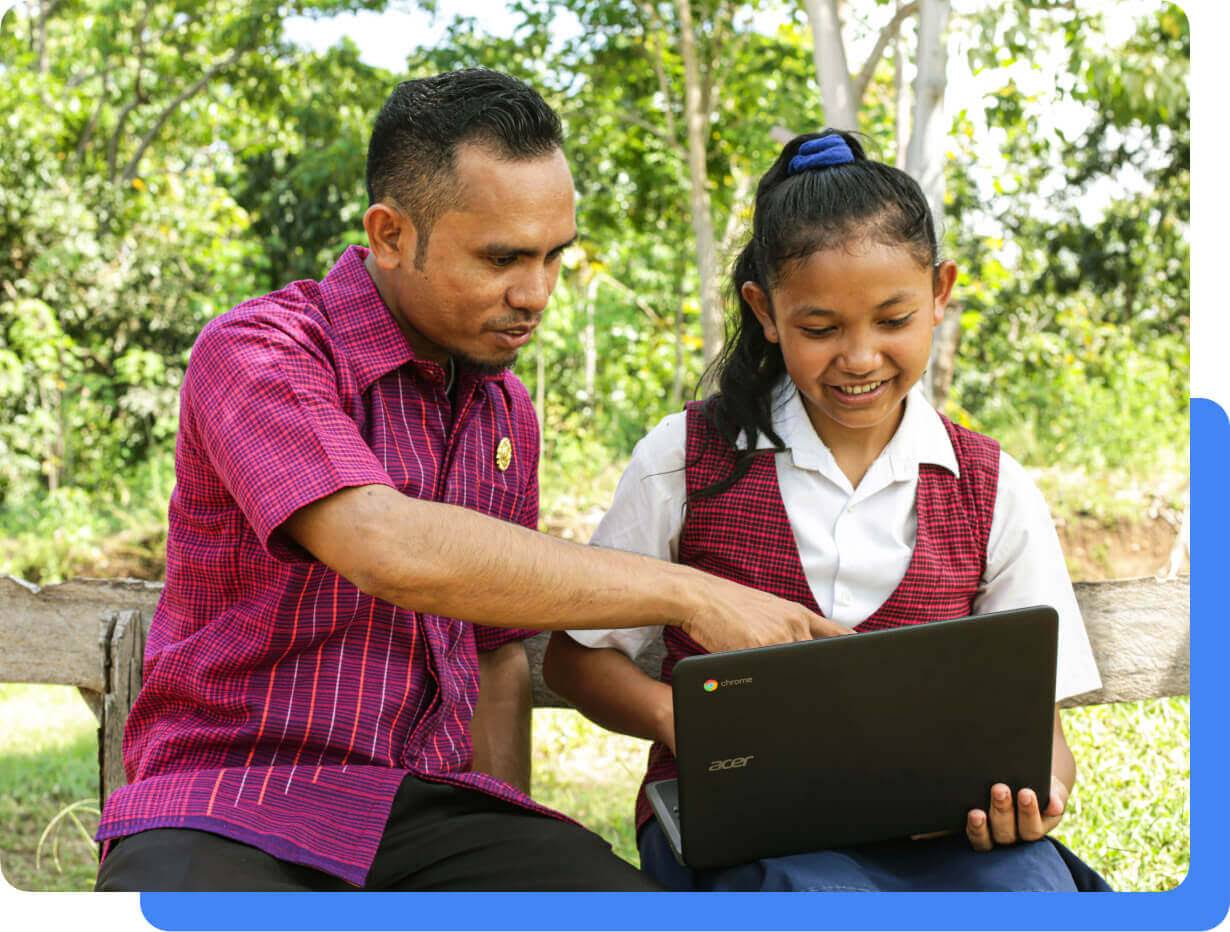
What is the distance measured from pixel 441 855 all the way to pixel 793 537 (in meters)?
0.75

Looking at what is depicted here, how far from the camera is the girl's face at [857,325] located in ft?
6.24

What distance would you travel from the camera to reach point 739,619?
1732mm

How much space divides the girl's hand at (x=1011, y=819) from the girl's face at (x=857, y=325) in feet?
2.04

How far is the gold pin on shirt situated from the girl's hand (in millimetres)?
938

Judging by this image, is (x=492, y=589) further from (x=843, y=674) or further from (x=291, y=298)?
(x=291, y=298)

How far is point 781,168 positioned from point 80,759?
3.44 metres

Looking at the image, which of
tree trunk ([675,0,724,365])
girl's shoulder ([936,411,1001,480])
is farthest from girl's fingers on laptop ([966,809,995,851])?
tree trunk ([675,0,724,365])

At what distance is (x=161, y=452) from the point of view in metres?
7.44

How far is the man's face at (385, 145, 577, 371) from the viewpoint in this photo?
190cm

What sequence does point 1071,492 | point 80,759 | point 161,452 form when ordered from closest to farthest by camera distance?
point 80,759 < point 1071,492 < point 161,452

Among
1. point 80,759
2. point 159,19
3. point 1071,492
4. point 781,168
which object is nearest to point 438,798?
point 781,168

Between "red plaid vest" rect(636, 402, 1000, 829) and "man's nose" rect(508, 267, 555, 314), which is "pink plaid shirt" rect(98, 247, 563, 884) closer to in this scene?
→ "man's nose" rect(508, 267, 555, 314)

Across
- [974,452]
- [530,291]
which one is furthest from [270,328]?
[974,452]

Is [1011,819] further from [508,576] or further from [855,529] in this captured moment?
[508,576]
